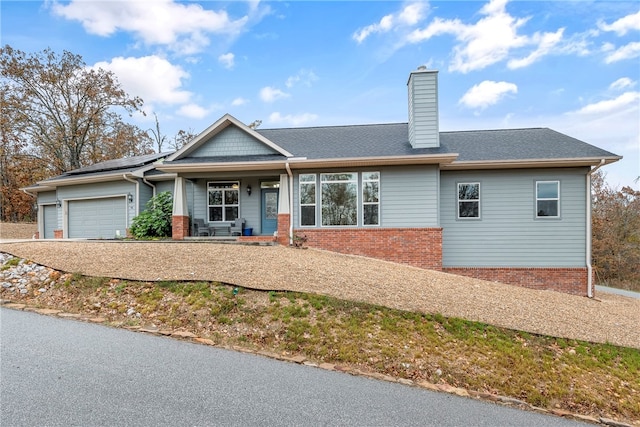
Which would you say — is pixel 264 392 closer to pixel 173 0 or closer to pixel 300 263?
pixel 300 263

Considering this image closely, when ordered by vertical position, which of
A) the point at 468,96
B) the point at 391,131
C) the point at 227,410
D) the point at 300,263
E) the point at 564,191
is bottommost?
the point at 227,410

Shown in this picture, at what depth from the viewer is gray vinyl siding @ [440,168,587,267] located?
1085 centimetres

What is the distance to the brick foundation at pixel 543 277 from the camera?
10.8 meters

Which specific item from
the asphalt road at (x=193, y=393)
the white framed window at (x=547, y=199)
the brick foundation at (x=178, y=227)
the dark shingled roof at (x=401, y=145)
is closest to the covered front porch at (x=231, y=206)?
the brick foundation at (x=178, y=227)

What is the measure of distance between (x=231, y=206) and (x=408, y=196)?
20.9ft

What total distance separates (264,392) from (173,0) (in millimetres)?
12319

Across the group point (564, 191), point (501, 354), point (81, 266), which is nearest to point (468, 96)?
point (564, 191)

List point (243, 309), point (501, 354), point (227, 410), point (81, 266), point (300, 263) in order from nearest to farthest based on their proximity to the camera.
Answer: point (227, 410) < point (501, 354) < point (243, 309) < point (81, 266) < point (300, 263)

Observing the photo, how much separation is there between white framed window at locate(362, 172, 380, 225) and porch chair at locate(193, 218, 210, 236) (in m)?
5.67

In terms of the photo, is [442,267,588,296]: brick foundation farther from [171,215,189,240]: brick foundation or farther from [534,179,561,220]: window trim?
[171,215,189,240]: brick foundation

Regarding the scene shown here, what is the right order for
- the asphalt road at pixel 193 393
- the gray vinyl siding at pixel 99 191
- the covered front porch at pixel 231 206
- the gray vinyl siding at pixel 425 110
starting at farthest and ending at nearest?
the gray vinyl siding at pixel 99 191, the covered front porch at pixel 231 206, the gray vinyl siding at pixel 425 110, the asphalt road at pixel 193 393

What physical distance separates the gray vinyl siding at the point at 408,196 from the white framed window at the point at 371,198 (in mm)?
102

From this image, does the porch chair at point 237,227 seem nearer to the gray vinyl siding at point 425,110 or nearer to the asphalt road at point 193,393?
the gray vinyl siding at point 425,110

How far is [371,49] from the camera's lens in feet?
46.6
